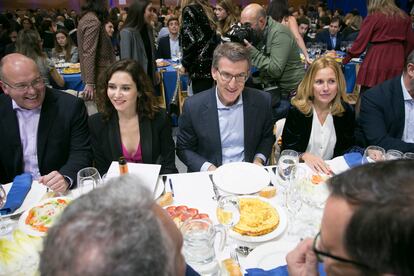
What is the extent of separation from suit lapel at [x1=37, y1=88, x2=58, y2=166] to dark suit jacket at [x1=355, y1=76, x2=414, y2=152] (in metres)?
2.39

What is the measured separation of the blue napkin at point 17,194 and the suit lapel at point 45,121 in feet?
1.67

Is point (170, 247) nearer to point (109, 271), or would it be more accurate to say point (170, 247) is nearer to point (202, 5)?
point (109, 271)

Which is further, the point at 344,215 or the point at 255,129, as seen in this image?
the point at 255,129

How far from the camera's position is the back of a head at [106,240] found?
0.61m

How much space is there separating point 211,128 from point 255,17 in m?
1.74

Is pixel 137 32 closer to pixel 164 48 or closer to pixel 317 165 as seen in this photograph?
pixel 164 48

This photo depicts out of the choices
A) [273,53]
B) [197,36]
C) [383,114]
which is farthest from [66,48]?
[383,114]

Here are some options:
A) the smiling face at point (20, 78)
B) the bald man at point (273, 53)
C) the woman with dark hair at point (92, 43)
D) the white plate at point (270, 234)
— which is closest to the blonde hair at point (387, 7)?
the bald man at point (273, 53)

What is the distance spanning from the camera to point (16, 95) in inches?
86.1

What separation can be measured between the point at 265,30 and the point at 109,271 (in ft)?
11.7

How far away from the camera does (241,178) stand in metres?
1.89

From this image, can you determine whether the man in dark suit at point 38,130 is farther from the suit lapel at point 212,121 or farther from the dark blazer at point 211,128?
the suit lapel at point 212,121

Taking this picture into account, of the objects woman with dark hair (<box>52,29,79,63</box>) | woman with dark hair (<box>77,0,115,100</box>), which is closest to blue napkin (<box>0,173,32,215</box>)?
woman with dark hair (<box>77,0,115,100</box>)

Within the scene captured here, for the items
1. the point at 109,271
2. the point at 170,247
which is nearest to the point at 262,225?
the point at 170,247
